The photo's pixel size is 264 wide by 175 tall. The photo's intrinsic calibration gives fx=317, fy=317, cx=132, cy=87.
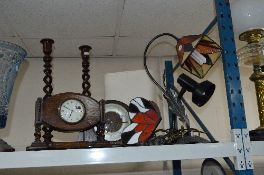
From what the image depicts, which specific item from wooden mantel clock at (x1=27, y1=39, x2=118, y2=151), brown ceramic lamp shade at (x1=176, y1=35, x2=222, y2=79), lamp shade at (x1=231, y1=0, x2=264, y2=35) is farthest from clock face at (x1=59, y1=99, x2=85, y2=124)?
lamp shade at (x1=231, y1=0, x2=264, y2=35)

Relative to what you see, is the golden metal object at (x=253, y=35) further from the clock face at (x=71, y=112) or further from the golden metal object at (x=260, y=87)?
the clock face at (x=71, y=112)

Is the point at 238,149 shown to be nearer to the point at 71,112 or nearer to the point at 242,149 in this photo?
the point at 242,149

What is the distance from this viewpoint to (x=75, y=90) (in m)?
1.74

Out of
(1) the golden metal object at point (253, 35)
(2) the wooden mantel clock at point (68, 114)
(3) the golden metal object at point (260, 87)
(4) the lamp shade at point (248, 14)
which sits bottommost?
(2) the wooden mantel clock at point (68, 114)

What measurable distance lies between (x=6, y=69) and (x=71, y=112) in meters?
0.29

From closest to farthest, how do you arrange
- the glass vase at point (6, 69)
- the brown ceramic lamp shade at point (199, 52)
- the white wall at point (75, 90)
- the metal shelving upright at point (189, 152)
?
1. the metal shelving upright at point (189, 152)
2. the brown ceramic lamp shade at point (199, 52)
3. the glass vase at point (6, 69)
4. the white wall at point (75, 90)

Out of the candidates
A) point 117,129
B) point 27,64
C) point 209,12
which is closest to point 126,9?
point 209,12

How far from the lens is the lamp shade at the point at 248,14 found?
110cm

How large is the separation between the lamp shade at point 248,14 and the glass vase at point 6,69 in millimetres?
772

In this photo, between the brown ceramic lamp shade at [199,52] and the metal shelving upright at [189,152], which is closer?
the metal shelving upright at [189,152]

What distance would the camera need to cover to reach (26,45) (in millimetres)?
1580

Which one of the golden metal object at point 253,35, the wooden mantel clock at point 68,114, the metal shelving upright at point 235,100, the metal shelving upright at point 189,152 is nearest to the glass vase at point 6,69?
the wooden mantel clock at point 68,114

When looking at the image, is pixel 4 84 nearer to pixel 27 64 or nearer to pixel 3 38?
pixel 3 38

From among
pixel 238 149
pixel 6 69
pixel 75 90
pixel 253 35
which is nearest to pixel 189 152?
pixel 238 149
